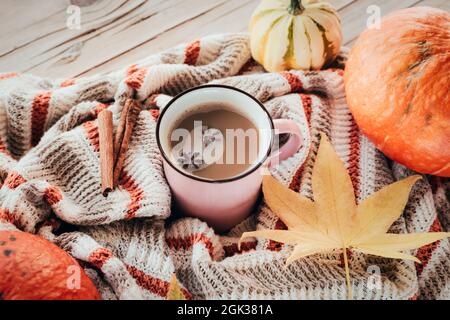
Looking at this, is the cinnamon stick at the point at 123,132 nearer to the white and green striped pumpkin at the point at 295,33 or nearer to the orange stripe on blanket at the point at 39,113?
the orange stripe on blanket at the point at 39,113

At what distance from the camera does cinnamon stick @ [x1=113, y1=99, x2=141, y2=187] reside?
802mm

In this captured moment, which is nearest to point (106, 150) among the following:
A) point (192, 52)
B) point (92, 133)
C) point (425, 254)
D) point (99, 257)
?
point (92, 133)

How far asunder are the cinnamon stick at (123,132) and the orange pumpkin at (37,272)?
0.15 meters

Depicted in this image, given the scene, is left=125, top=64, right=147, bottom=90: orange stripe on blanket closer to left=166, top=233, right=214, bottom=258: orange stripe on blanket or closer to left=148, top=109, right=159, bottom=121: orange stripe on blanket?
left=148, top=109, right=159, bottom=121: orange stripe on blanket

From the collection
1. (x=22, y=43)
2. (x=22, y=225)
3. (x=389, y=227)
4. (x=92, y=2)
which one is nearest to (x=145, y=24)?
(x=92, y=2)

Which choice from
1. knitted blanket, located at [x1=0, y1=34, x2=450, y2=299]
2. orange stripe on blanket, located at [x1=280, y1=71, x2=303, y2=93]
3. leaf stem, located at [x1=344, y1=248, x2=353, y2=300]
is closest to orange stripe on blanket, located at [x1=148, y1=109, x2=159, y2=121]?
knitted blanket, located at [x1=0, y1=34, x2=450, y2=299]

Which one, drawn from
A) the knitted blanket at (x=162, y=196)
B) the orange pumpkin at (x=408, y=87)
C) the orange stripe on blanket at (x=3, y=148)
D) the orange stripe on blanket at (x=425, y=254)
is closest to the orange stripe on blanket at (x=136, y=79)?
the knitted blanket at (x=162, y=196)

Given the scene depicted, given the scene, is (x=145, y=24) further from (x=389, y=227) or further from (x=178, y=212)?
(x=389, y=227)

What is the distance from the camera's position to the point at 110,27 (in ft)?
3.47

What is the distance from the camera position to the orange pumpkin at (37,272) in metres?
0.63

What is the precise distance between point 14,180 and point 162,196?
8.6 inches

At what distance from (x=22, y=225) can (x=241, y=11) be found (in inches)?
23.0

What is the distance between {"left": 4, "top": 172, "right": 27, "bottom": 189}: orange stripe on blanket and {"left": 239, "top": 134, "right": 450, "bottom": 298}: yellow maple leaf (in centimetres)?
33

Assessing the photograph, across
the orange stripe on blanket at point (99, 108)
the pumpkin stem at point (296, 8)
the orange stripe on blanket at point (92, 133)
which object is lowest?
the orange stripe on blanket at point (92, 133)
